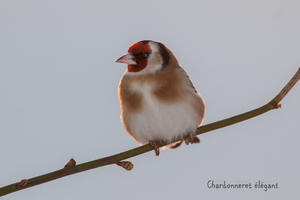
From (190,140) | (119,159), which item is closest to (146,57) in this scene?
(190,140)

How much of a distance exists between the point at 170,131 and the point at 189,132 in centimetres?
19

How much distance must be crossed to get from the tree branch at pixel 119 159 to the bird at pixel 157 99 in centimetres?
129

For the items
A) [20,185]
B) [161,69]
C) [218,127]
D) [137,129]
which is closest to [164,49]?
[161,69]

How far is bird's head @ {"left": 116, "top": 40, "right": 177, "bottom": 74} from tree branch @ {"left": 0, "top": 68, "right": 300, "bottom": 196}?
3.75 feet

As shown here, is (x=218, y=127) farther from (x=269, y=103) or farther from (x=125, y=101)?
(x=125, y=101)

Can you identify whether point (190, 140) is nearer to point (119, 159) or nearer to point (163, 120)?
point (163, 120)

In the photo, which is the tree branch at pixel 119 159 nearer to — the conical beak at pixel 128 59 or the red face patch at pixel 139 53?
the conical beak at pixel 128 59

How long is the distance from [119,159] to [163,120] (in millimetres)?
1591

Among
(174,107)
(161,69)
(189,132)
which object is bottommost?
(189,132)

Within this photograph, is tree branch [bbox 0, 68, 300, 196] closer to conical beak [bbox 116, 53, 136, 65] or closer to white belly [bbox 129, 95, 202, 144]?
conical beak [bbox 116, 53, 136, 65]

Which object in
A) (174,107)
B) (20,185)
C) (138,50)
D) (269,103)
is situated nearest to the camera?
(20,185)

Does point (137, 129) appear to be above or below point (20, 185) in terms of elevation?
below

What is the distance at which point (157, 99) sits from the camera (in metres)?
4.32

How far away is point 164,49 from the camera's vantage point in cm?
464
